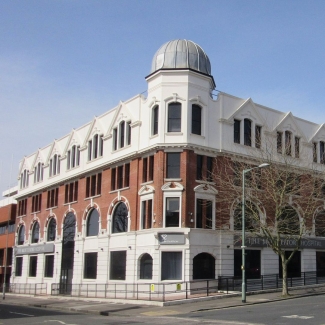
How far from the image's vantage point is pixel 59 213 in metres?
54.2

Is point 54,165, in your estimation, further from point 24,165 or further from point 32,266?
point 32,266

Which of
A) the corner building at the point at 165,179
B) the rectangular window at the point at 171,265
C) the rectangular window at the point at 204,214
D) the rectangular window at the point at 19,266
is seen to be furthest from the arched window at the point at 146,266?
the rectangular window at the point at 19,266

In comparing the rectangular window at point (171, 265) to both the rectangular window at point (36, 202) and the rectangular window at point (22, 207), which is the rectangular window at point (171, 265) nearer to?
the rectangular window at point (36, 202)

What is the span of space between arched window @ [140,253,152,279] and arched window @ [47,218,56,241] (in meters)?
17.8

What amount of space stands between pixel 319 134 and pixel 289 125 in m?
4.72

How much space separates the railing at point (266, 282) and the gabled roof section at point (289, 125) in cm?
1261

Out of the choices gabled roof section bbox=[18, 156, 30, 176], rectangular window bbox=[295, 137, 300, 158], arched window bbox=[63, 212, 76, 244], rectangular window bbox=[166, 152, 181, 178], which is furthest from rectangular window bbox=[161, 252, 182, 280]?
gabled roof section bbox=[18, 156, 30, 176]

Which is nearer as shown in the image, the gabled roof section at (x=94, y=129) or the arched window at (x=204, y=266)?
the arched window at (x=204, y=266)

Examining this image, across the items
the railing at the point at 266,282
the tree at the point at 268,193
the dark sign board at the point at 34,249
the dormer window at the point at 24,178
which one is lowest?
the railing at the point at 266,282

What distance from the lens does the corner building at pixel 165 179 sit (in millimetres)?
38938

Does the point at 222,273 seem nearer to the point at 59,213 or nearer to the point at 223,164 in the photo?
the point at 223,164

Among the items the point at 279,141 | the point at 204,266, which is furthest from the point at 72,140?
the point at 204,266

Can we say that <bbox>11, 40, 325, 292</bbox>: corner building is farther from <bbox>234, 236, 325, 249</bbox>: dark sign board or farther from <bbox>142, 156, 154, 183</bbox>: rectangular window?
<bbox>234, 236, 325, 249</bbox>: dark sign board

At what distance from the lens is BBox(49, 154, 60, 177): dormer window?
57291mm
